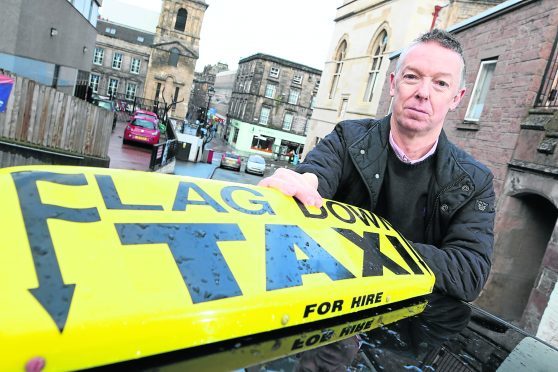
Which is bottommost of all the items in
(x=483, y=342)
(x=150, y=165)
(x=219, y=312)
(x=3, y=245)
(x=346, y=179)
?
(x=150, y=165)

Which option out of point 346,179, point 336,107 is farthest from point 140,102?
point 346,179

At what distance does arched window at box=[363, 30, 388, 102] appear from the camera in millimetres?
17719

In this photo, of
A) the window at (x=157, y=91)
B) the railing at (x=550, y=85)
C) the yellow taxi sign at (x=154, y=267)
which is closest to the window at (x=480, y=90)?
the railing at (x=550, y=85)

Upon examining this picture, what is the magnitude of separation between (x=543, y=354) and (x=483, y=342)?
0.69 ft

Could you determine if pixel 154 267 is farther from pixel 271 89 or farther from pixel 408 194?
pixel 271 89

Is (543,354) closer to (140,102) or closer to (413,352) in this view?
(413,352)

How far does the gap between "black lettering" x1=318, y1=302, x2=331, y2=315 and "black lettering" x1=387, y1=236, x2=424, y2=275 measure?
613 millimetres

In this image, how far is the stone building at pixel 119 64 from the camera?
4906 cm

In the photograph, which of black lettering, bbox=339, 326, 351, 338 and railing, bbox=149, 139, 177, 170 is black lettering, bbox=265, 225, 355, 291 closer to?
black lettering, bbox=339, 326, 351, 338

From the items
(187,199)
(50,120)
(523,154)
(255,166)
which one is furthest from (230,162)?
(187,199)

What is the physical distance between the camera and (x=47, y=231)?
2.72 feet

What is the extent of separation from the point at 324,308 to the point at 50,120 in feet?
27.2

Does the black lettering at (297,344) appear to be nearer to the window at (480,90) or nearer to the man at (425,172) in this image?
the man at (425,172)

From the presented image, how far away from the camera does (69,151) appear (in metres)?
8.66
